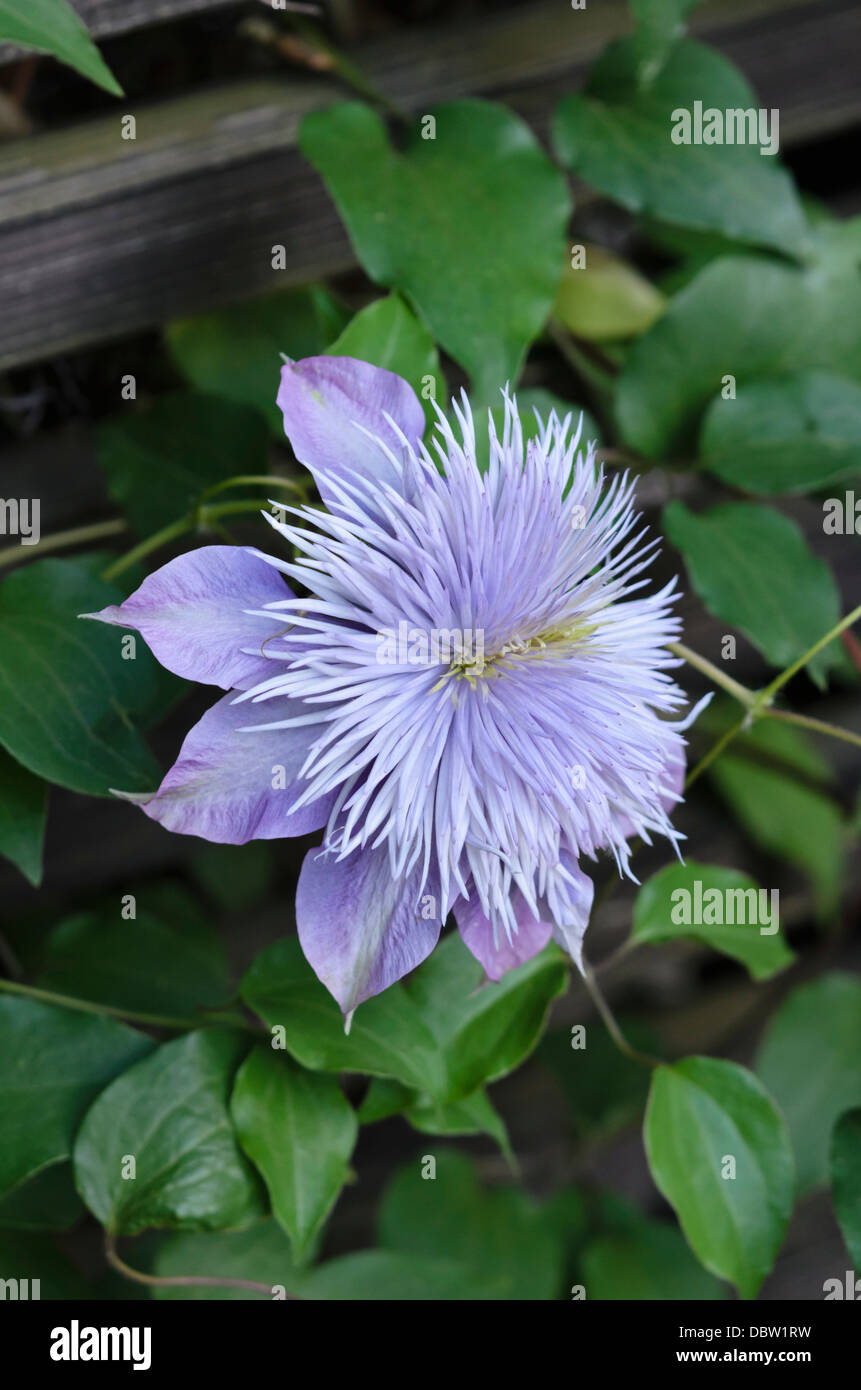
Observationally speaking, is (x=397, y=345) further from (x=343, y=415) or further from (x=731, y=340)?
(x=731, y=340)

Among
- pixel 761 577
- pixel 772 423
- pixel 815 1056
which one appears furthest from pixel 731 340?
pixel 815 1056

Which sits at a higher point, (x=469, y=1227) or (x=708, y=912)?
(x=708, y=912)

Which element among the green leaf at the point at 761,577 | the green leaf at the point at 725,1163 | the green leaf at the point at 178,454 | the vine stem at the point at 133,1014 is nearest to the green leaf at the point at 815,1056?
the green leaf at the point at 725,1163

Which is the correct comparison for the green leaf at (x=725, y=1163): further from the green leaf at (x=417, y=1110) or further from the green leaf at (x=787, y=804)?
the green leaf at (x=787, y=804)

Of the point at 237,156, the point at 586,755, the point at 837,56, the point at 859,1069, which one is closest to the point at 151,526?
the point at 237,156

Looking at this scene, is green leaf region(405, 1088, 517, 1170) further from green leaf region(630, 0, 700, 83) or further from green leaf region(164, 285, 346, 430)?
green leaf region(630, 0, 700, 83)

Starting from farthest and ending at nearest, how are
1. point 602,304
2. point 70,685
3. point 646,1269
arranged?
point 646,1269 < point 602,304 < point 70,685
